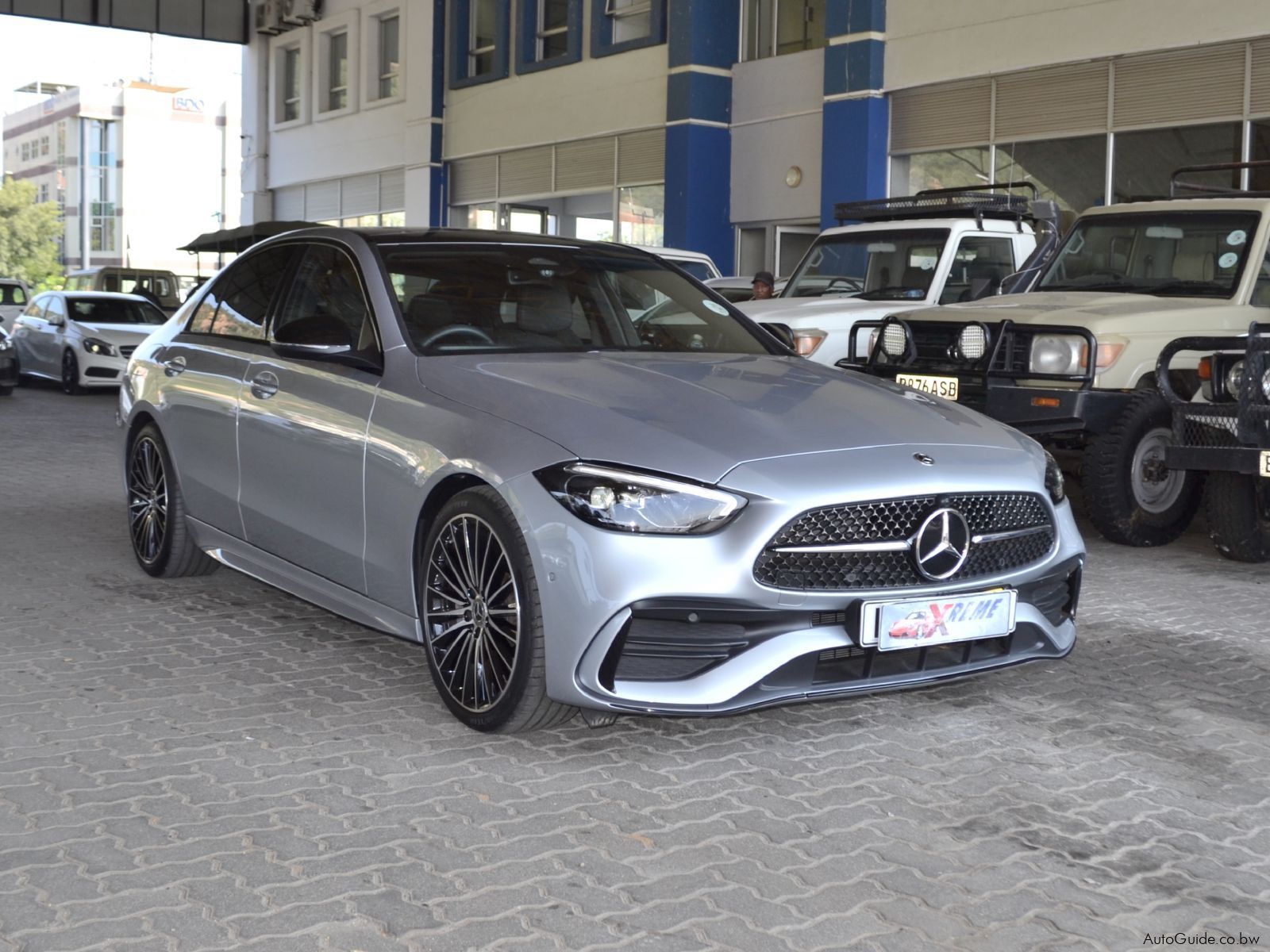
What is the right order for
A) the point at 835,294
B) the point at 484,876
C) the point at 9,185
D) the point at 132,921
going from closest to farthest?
1. the point at 132,921
2. the point at 484,876
3. the point at 835,294
4. the point at 9,185

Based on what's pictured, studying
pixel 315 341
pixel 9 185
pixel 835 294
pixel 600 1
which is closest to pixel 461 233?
pixel 315 341

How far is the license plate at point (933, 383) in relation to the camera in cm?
926

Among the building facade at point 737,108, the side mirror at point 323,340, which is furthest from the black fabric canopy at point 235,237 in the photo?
the side mirror at point 323,340

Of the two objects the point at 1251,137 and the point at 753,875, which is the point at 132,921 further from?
the point at 1251,137

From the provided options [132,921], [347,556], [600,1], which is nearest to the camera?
[132,921]

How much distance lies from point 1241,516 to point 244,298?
17.7ft

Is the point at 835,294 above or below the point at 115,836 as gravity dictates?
above

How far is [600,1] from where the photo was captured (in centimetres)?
2627

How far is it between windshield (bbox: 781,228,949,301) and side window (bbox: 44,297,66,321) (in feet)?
45.0

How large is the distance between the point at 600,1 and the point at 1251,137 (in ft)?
42.3

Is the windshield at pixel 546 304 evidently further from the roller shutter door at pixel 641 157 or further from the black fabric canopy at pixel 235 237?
the black fabric canopy at pixel 235 237

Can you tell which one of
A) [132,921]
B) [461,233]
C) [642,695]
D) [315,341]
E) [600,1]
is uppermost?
[600,1]

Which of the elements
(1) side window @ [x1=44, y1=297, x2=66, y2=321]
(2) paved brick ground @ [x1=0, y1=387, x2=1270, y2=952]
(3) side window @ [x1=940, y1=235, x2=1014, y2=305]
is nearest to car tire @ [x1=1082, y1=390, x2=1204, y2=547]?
(2) paved brick ground @ [x1=0, y1=387, x2=1270, y2=952]

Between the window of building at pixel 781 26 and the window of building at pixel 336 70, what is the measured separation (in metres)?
13.9
